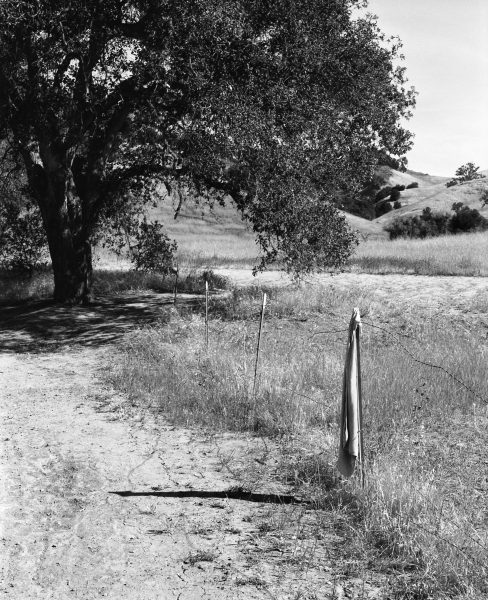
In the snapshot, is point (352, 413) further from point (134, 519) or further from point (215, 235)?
point (215, 235)

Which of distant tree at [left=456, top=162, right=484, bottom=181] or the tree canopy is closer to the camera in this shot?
the tree canopy

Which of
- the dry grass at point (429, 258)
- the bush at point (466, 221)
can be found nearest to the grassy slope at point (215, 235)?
the dry grass at point (429, 258)

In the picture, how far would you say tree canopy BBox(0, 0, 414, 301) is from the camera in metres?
14.4

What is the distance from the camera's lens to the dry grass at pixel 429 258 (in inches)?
974

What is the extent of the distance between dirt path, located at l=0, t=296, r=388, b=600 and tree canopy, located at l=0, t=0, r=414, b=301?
6753 millimetres

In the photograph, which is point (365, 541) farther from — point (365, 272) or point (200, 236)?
point (200, 236)

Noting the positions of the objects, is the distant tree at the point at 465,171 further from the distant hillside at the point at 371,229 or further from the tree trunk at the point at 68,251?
the tree trunk at the point at 68,251

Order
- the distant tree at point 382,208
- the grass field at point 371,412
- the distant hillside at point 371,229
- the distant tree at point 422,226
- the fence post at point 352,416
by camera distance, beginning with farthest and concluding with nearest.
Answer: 1. the distant tree at point 382,208
2. the distant hillside at point 371,229
3. the distant tree at point 422,226
4. the fence post at point 352,416
5. the grass field at point 371,412

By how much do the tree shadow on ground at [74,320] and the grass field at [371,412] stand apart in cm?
101

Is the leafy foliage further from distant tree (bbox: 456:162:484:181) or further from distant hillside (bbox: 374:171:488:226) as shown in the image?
distant tree (bbox: 456:162:484:181)

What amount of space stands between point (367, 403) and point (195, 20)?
26.7 feet

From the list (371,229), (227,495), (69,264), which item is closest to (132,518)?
(227,495)

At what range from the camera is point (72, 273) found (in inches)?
730

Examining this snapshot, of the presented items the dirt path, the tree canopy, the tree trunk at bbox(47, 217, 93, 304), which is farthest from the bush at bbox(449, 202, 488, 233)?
the dirt path
